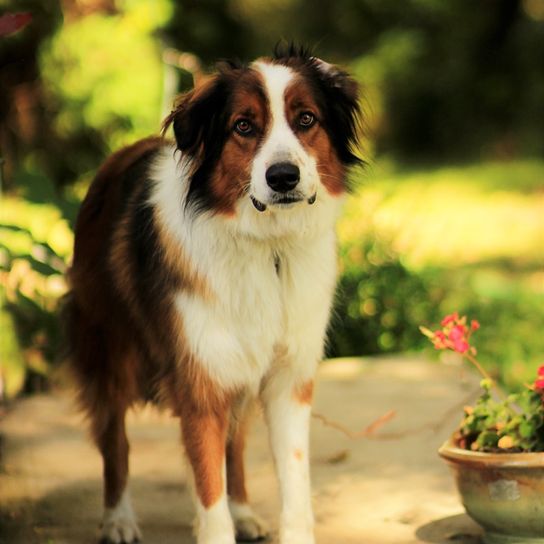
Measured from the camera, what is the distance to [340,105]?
4.09m

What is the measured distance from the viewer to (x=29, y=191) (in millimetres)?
6668

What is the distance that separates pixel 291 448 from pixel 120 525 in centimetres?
80

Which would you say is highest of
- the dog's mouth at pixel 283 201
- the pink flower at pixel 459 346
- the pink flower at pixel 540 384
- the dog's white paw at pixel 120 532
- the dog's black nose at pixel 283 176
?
the dog's black nose at pixel 283 176

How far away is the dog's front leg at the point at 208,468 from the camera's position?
394 centimetres

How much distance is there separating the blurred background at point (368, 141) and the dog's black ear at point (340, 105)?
0.11 m

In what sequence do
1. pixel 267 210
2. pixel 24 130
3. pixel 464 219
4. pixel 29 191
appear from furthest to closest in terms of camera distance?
pixel 464 219
pixel 24 130
pixel 29 191
pixel 267 210

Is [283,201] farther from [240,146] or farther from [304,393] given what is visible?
[304,393]

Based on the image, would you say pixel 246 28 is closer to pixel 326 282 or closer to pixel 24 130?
pixel 24 130

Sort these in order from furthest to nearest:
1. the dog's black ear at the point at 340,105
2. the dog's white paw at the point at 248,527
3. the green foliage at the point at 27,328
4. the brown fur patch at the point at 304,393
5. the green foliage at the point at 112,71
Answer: the green foliage at the point at 112,71 < the green foliage at the point at 27,328 < the dog's white paw at the point at 248,527 < the brown fur patch at the point at 304,393 < the dog's black ear at the point at 340,105

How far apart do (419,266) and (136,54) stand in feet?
9.35

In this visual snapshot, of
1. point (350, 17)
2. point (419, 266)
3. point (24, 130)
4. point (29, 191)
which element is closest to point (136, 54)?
point (24, 130)

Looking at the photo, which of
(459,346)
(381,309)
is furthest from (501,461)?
(381,309)

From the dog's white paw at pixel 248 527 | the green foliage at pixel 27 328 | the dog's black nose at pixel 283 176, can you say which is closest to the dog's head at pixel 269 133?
the dog's black nose at pixel 283 176

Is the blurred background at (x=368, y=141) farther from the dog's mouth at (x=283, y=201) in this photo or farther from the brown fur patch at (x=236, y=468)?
the brown fur patch at (x=236, y=468)
